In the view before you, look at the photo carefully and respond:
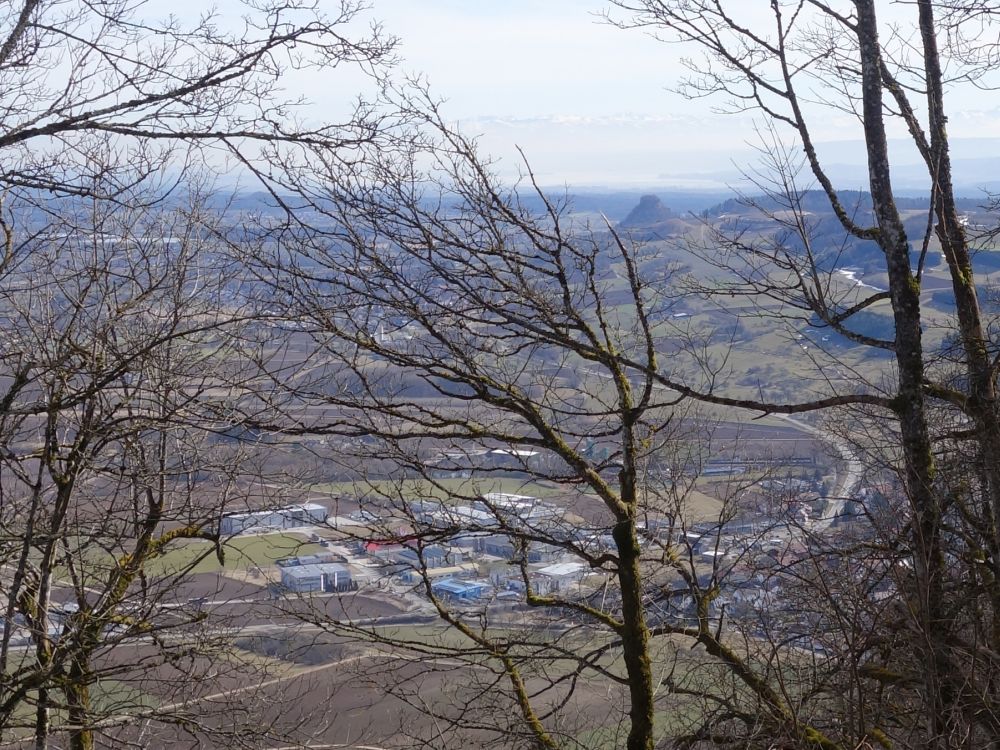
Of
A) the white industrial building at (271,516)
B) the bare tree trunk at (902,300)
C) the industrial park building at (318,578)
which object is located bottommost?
the industrial park building at (318,578)

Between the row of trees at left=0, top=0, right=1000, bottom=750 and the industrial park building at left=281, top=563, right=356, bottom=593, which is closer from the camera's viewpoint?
the row of trees at left=0, top=0, right=1000, bottom=750

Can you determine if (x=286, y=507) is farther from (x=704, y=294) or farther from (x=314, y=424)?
(x=704, y=294)

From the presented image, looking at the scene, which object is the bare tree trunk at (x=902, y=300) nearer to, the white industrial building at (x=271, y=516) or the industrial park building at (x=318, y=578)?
the white industrial building at (x=271, y=516)

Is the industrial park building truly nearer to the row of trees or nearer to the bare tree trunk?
the row of trees

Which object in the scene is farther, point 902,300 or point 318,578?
point 318,578

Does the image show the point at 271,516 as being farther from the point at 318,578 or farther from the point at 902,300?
the point at 902,300

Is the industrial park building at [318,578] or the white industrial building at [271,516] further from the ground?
the white industrial building at [271,516]

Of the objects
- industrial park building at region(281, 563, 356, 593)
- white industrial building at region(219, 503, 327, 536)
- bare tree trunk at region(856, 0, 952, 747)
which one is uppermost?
bare tree trunk at region(856, 0, 952, 747)

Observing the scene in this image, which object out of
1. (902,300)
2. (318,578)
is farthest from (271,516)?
(902,300)

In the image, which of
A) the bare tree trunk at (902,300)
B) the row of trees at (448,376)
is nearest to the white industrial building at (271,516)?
the row of trees at (448,376)

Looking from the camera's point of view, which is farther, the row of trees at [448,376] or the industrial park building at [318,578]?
the industrial park building at [318,578]

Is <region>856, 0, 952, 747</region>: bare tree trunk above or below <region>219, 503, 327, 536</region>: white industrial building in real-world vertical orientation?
above

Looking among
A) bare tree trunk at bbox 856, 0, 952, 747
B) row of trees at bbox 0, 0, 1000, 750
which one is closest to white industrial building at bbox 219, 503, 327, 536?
row of trees at bbox 0, 0, 1000, 750

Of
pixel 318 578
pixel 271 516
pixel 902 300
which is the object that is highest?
pixel 902 300
